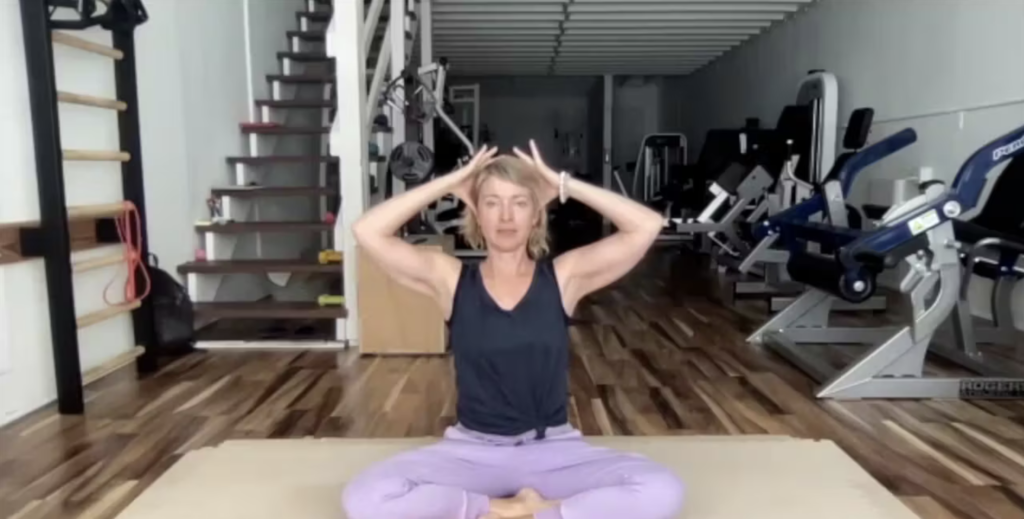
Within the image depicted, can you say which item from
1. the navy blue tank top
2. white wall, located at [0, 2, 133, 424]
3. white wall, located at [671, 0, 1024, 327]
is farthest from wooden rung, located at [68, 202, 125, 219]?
white wall, located at [671, 0, 1024, 327]

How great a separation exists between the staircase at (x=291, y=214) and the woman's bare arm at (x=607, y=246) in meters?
2.39

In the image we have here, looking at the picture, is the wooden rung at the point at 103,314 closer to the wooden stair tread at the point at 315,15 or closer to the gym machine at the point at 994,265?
the gym machine at the point at 994,265

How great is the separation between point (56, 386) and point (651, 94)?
11606mm

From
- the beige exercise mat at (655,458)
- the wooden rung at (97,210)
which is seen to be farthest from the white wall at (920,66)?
the wooden rung at (97,210)

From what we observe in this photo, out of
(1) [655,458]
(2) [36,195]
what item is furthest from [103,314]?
(1) [655,458]

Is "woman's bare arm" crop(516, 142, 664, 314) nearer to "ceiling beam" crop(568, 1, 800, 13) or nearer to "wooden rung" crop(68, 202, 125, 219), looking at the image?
"wooden rung" crop(68, 202, 125, 219)

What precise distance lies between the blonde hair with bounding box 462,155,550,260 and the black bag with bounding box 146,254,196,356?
243 cm

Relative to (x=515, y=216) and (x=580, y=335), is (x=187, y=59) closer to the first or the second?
(x=580, y=335)

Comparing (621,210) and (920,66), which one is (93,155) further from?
(920,66)

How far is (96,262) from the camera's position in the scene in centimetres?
333

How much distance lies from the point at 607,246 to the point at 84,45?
2.38 metres

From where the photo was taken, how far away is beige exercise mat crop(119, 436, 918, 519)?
1938mm

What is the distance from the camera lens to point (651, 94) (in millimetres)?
13547

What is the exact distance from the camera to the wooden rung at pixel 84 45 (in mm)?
3055
